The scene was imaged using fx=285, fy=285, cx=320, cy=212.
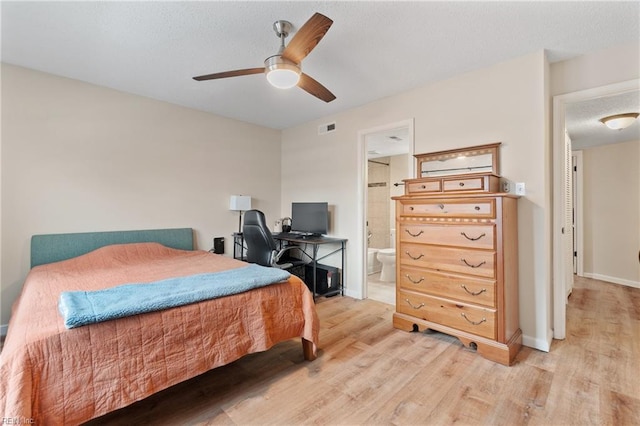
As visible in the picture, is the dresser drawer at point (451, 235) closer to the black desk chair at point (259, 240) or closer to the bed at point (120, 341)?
the bed at point (120, 341)

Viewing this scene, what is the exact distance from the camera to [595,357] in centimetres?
225

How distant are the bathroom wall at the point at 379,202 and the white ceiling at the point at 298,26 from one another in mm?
3165

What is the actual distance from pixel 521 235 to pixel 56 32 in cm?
421

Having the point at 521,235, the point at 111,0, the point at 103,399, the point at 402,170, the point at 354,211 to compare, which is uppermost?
the point at 111,0

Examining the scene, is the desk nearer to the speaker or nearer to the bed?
the speaker

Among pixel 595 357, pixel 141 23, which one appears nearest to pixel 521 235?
pixel 595 357

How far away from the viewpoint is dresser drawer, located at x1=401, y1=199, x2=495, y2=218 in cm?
229

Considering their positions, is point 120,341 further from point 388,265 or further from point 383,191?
point 383,191

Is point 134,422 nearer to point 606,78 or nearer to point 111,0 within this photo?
point 111,0

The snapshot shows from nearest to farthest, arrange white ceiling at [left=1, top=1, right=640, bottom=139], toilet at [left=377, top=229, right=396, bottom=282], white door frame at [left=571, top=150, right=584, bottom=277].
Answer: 1. white ceiling at [left=1, top=1, right=640, bottom=139]
2. toilet at [left=377, top=229, right=396, bottom=282]
3. white door frame at [left=571, top=150, right=584, bottom=277]

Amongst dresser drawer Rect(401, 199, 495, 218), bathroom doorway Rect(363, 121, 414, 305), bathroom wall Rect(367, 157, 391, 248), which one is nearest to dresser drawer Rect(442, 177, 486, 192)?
dresser drawer Rect(401, 199, 495, 218)

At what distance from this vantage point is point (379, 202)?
6.27 metres

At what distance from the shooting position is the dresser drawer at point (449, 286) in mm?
2287

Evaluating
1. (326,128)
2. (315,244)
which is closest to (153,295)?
(315,244)
